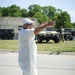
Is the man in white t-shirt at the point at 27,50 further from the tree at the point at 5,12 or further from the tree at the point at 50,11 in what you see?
the tree at the point at 50,11

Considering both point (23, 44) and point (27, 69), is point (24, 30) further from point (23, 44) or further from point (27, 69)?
point (27, 69)

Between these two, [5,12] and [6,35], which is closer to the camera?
[6,35]

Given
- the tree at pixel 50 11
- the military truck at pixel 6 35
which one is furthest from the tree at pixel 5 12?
the military truck at pixel 6 35

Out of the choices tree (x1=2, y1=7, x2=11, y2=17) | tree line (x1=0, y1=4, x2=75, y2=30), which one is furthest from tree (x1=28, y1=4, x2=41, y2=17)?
tree (x1=2, y1=7, x2=11, y2=17)

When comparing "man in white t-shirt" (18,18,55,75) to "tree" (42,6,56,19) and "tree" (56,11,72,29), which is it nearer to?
"tree" (56,11,72,29)

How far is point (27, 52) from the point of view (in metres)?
5.68

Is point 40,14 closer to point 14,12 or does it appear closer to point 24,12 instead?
point 14,12

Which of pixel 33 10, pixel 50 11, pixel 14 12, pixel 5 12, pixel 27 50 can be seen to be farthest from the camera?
pixel 50 11

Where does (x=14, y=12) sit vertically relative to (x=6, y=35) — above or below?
above

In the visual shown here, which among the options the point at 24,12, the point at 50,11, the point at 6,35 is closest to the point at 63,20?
the point at 24,12

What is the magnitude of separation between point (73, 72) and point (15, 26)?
48872mm

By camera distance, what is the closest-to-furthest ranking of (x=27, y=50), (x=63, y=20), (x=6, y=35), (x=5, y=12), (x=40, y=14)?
(x=27, y=50), (x=6, y=35), (x=63, y=20), (x=40, y=14), (x=5, y=12)

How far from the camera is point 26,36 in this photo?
18.4 feet

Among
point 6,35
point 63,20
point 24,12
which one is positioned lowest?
point 6,35
